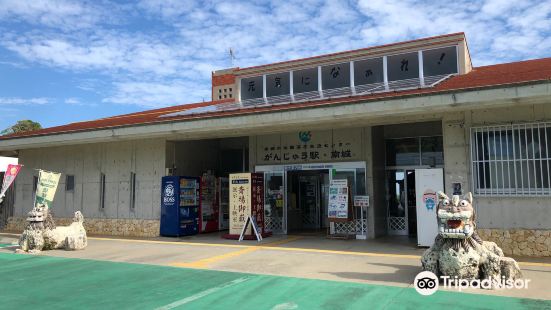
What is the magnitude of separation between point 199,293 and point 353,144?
8.09m

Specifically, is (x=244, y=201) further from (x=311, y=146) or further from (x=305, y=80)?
(x=305, y=80)

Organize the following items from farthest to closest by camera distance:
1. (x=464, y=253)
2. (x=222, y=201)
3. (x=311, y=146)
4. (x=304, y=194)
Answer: (x=304, y=194) < (x=222, y=201) < (x=311, y=146) < (x=464, y=253)

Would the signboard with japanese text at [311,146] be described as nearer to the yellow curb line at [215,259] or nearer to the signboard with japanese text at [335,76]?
the signboard with japanese text at [335,76]

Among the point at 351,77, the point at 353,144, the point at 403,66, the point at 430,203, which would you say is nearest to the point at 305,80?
the point at 351,77

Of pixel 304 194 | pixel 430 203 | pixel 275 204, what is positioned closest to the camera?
pixel 430 203

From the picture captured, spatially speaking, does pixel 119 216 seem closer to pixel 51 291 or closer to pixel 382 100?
pixel 51 291

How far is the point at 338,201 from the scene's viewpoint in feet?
41.8

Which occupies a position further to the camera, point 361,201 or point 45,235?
point 361,201

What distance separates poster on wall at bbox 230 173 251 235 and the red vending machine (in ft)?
6.42

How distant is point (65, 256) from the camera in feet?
33.2

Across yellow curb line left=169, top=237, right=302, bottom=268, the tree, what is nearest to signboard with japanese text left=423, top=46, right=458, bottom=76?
yellow curb line left=169, top=237, right=302, bottom=268

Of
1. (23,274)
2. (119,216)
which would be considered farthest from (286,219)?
(23,274)

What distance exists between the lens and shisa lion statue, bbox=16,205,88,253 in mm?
10672

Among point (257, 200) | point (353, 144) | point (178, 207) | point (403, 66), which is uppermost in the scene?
point (403, 66)
